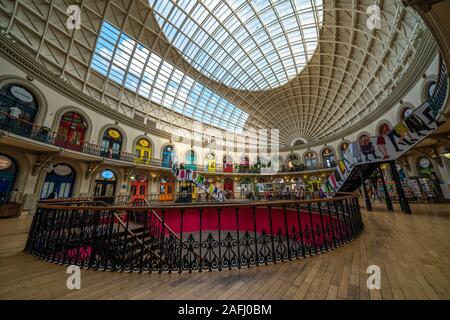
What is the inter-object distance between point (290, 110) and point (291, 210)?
70.3 ft

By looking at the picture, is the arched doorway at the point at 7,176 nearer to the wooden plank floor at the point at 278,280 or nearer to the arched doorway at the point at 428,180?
the wooden plank floor at the point at 278,280

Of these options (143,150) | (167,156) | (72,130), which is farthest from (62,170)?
(167,156)

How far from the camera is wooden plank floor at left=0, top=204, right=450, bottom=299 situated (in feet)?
6.41

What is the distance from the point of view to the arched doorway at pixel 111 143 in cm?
1279

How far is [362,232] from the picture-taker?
4.56m

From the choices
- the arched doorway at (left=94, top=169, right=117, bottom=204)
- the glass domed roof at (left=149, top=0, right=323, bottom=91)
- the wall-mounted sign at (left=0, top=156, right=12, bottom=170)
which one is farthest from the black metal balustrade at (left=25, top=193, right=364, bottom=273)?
the glass domed roof at (left=149, top=0, right=323, bottom=91)

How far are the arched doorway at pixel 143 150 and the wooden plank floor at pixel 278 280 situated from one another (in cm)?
1284

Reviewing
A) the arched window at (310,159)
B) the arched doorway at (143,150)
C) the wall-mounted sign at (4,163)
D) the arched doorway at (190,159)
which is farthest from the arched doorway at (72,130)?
the arched window at (310,159)

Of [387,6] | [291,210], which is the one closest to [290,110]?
[387,6]

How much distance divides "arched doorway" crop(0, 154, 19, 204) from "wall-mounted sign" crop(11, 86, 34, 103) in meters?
3.41

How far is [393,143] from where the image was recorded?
6.79 metres

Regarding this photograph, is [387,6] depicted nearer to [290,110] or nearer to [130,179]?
[290,110]

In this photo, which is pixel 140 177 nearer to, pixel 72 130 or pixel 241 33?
pixel 72 130

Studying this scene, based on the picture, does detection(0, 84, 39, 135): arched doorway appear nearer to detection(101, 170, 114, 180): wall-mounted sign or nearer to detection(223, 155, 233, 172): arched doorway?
detection(101, 170, 114, 180): wall-mounted sign
